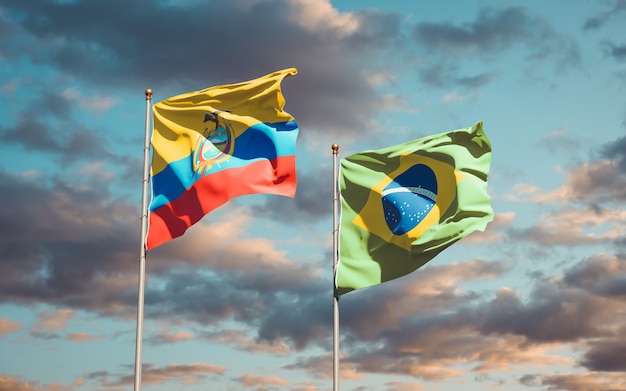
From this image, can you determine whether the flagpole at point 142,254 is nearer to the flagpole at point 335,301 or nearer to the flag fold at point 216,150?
the flag fold at point 216,150

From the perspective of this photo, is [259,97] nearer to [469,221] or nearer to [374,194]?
[374,194]

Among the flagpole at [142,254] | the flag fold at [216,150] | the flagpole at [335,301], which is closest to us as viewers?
the flagpole at [142,254]

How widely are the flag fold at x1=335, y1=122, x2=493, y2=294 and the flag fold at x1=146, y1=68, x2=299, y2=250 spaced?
3010mm

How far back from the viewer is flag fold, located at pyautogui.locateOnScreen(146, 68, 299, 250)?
3453cm

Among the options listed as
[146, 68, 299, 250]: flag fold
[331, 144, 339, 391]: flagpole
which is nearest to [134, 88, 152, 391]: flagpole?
[146, 68, 299, 250]: flag fold

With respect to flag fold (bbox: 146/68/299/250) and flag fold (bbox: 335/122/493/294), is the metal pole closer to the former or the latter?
flag fold (bbox: 335/122/493/294)

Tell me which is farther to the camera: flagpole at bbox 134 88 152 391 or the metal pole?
the metal pole

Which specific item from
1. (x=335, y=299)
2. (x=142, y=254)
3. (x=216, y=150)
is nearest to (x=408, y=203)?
(x=335, y=299)

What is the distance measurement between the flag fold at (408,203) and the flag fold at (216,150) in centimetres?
301

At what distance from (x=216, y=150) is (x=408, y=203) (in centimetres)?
778

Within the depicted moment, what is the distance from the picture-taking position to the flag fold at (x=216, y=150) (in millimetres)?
34531

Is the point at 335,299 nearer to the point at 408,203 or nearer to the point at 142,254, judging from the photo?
the point at 408,203

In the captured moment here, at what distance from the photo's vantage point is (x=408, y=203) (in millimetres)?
35719

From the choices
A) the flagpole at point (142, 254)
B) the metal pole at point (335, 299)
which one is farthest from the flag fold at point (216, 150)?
the metal pole at point (335, 299)
